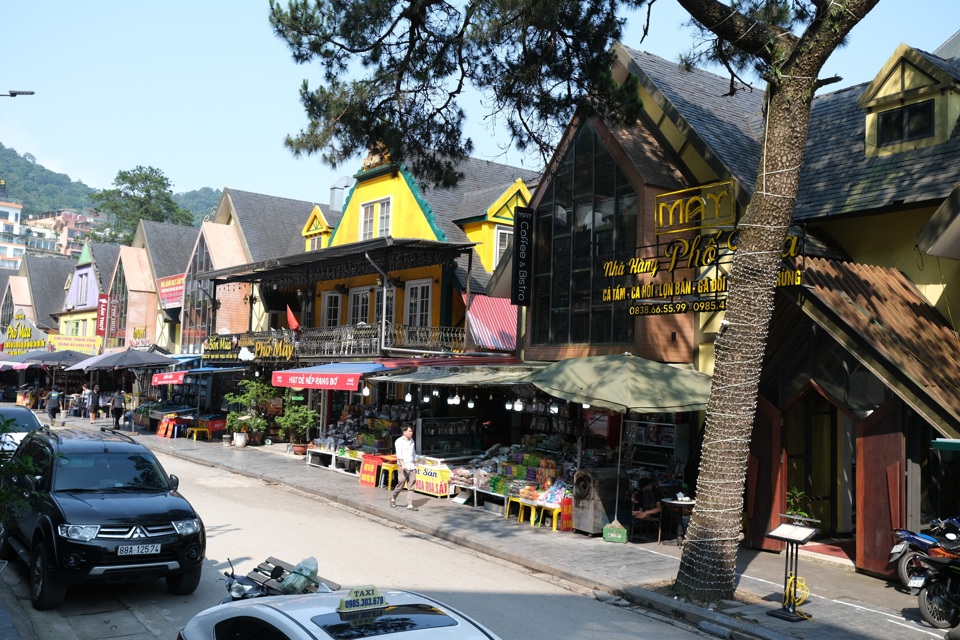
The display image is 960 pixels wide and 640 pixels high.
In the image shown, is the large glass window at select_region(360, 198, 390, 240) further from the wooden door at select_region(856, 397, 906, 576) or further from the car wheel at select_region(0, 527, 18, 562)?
the wooden door at select_region(856, 397, 906, 576)

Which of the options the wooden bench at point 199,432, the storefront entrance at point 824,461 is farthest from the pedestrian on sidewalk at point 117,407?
the storefront entrance at point 824,461

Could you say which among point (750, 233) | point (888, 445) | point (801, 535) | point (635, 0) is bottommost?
point (801, 535)

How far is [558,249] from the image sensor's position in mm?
19609

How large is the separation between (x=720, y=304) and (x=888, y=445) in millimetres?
3747

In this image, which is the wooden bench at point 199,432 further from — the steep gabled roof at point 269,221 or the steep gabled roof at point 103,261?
the steep gabled roof at point 103,261

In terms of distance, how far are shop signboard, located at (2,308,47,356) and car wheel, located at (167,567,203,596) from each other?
48.5 meters

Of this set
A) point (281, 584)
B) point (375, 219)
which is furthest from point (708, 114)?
point (281, 584)

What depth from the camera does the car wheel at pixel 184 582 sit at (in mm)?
9461

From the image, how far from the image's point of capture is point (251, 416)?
1146 inches

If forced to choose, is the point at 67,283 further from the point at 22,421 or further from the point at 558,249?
the point at 558,249

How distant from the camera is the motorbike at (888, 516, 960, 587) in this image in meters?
9.75

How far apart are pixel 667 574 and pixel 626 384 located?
3.47 m

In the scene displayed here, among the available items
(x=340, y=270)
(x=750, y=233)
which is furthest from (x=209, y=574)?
(x=340, y=270)

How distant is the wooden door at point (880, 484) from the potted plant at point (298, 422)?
18.4 meters
